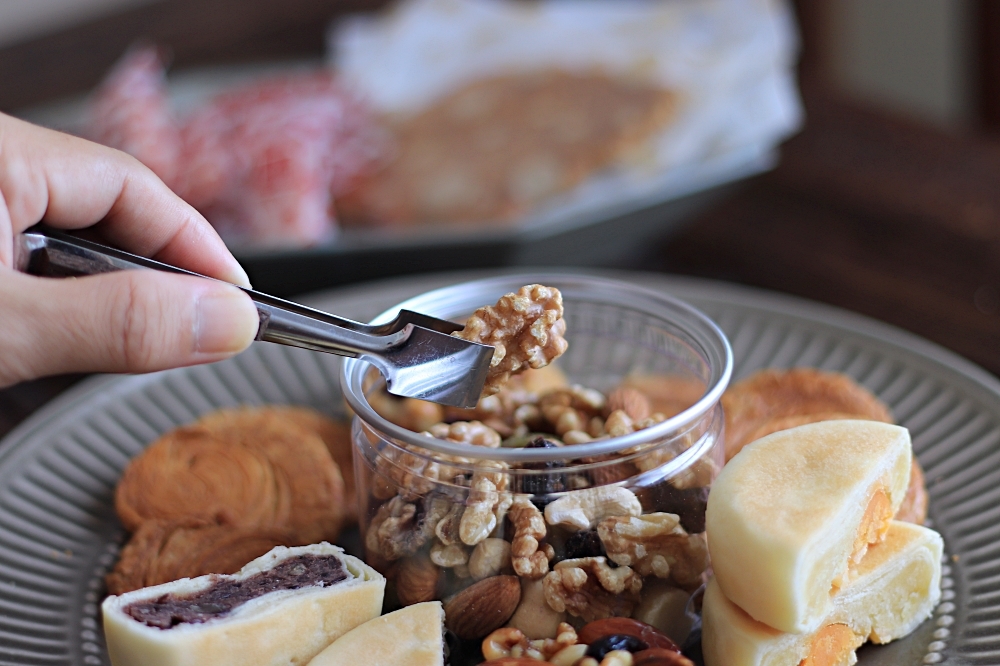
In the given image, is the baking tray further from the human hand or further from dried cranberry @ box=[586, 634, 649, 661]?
dried cranberry @ box=[586, 634, 649, 661]

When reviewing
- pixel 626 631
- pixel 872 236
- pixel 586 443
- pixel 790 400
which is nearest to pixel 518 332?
pixel 586 443

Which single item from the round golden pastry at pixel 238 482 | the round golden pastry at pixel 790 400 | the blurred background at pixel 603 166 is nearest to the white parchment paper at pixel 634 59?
the blurred background at pixel 603 166

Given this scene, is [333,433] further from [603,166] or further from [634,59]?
[634,59]

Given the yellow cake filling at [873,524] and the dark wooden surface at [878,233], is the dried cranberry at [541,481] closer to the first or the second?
the yellow cake filling at [873,524]

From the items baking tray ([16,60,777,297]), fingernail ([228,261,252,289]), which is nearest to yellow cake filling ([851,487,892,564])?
fingernail ([228,261,252,289])

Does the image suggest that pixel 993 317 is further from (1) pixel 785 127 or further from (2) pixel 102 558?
(2) pixel 102 558
